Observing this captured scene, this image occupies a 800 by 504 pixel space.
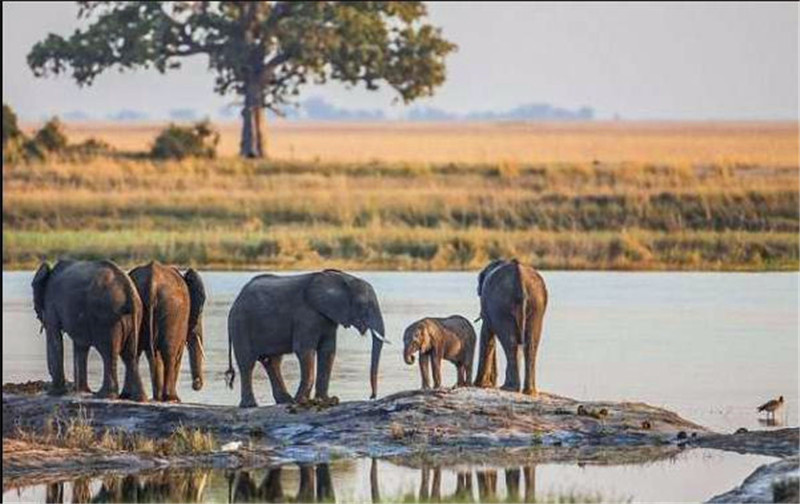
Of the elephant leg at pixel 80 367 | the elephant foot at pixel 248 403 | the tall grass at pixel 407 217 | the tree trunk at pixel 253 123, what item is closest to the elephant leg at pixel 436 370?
the elephant foot at pixel 248 403

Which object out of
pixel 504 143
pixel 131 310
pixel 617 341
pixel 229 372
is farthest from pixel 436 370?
pixel 504 143

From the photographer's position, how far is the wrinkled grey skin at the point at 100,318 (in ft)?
65.7

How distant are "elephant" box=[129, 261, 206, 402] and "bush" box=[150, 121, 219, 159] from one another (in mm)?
35995

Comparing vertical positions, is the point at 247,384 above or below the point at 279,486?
above

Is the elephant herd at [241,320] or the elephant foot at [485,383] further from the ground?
the elephant herd at [241,320]

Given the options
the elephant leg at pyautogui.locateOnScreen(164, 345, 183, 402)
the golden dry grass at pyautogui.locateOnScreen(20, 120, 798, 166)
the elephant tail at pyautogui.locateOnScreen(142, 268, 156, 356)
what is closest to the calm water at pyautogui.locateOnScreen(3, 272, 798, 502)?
the elephant leg at pyautogui.locateOnScreen(164, 345, 183, 402)

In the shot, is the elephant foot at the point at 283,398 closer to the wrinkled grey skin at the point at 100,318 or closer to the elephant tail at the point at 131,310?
the wrinkled grey skin at the point at 100,318

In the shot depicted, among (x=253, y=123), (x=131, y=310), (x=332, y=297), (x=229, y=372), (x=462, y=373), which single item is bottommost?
(x=462, y=373)

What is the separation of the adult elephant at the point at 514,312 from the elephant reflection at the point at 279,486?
3266 mm

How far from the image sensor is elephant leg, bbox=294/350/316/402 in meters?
19.9

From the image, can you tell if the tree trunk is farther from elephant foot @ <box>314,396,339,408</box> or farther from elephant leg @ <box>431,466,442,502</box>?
elephant leg @ <box>431,466,442,502</box>

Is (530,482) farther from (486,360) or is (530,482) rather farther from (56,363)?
(56,363)

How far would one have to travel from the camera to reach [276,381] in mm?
20500

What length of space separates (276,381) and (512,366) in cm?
186
